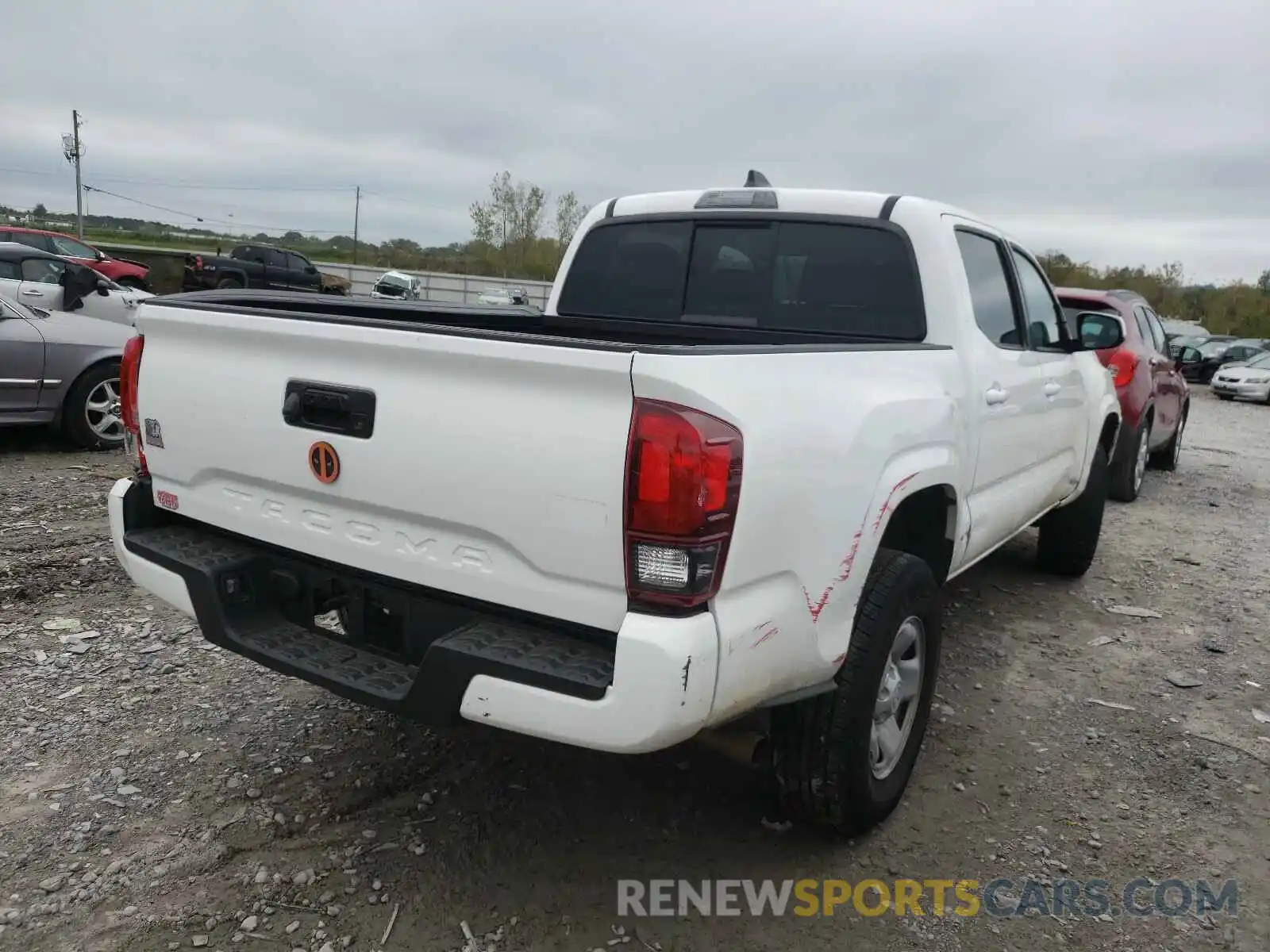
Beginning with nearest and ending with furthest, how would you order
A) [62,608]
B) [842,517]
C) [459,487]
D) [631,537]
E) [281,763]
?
[631,537], [459,487], [842,517], [281,763], [62,608]

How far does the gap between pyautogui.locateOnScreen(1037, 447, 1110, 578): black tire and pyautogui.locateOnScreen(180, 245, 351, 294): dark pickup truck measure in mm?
21819

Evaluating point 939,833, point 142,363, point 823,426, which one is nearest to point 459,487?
point 823,426

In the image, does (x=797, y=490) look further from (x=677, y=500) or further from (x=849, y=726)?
(x=849, y=726)

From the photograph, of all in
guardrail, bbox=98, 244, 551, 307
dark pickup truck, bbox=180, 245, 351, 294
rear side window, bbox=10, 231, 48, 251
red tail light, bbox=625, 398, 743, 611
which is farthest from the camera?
guardrail, bbox=98, 244, 551, 307

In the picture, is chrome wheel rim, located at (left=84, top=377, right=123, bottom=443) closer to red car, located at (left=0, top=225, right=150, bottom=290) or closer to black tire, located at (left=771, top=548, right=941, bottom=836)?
black tire, located at (left=771, top=548, right=941, bottom=836)

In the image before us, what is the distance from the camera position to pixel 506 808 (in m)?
3.04

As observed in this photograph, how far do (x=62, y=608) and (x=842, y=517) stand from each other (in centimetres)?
375

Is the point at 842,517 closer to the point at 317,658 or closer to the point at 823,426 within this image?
the point at 823,426

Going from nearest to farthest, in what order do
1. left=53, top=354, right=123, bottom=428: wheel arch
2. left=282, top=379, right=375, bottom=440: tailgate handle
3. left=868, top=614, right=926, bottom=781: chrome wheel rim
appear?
left=282, top=379, right=375, bottom=440: tailgate handle, left=868, top=614, right=926, bottom=781: chrome wheel rim, left=53, top=354, right=123, bottom=428: wheel arch

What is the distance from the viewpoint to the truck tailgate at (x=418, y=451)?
6.88 ft

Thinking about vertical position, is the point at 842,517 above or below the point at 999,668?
above

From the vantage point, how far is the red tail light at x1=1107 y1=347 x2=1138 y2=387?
7.88m

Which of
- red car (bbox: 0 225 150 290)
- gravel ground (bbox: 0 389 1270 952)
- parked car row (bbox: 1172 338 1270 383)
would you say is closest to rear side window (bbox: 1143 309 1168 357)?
gravel ground (bbox: 0 389 1270 952)

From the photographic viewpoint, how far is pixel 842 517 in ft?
8.04
